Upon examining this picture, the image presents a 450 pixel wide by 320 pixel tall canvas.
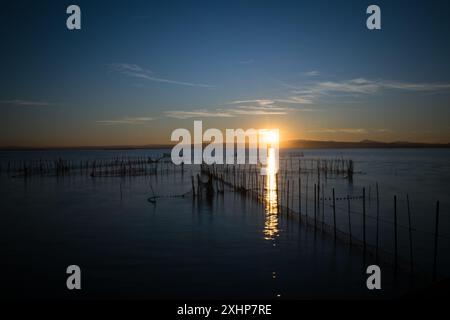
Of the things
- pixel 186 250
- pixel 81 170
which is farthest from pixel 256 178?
pixel 81 170

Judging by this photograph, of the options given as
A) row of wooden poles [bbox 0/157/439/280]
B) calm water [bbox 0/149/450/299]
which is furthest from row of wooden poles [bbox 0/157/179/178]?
calm water [bbox 0/149/450/299]

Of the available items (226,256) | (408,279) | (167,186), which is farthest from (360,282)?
(167,186)

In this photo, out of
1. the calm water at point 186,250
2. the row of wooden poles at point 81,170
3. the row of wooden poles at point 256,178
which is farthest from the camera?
the row of wooden poles at point 81,170

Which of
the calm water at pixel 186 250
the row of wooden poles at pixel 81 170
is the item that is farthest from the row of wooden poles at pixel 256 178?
the calm water at pixel 186 250

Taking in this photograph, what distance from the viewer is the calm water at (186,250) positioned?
338 inches

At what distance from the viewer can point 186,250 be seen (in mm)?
11672

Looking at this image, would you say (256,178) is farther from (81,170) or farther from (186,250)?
(81,170)

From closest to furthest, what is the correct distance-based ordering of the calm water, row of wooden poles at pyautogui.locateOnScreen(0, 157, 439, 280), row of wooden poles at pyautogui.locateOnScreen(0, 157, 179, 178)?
the calm water → row of wooden poles at pyautogui.locateOnScreen(0, 157, 439, 280) → row of wooden poles at pyautogui.locateOnScreen(0, 157, 179, 178)

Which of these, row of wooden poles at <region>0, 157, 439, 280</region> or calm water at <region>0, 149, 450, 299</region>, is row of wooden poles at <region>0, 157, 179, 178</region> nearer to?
row of wooden poles at <region>0, 157, 439, 280</region>

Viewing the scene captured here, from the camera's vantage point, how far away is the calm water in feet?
28.2

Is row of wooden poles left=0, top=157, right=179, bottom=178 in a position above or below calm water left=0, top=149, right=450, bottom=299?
above

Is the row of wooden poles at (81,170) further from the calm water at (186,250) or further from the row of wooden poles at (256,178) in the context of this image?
the calm water at (186,250)
